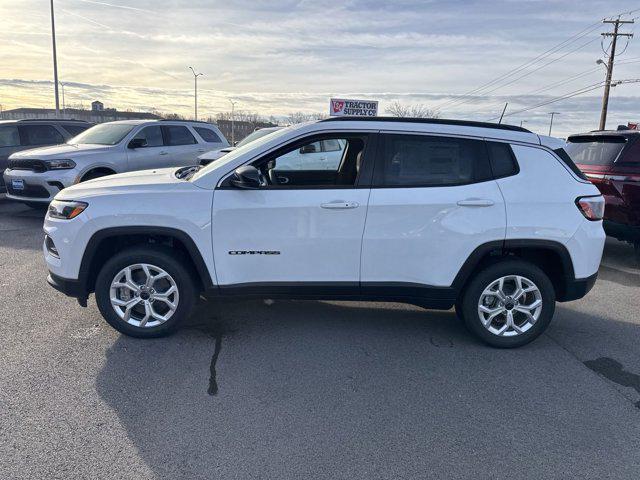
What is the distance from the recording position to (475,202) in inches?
154

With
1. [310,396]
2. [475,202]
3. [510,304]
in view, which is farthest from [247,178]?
[510,304]

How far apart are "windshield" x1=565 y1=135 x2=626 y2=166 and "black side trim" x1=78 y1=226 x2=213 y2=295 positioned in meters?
5.45

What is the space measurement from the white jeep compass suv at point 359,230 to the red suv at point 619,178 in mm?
3080

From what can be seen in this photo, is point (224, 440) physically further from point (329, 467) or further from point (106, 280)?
point (106, 280)

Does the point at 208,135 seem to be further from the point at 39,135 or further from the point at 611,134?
the point at 611,134

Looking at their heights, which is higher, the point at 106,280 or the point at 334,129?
the point at 334,129

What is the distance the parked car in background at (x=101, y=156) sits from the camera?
336 inches

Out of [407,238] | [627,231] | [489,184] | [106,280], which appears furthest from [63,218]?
[627,231]

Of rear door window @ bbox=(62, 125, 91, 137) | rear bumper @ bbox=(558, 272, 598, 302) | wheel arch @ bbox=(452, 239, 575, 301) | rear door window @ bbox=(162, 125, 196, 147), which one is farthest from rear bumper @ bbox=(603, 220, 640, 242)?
rear door window @ bbox=(62, 125, 91, 137)

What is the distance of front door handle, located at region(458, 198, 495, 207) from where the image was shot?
391 cm

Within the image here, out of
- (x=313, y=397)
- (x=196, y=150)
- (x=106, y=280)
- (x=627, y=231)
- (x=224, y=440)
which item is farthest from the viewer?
(x=196, y=150)

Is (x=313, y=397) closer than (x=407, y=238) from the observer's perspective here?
Yes

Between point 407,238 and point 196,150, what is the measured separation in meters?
8.16

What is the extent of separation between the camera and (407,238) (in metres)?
3.93
